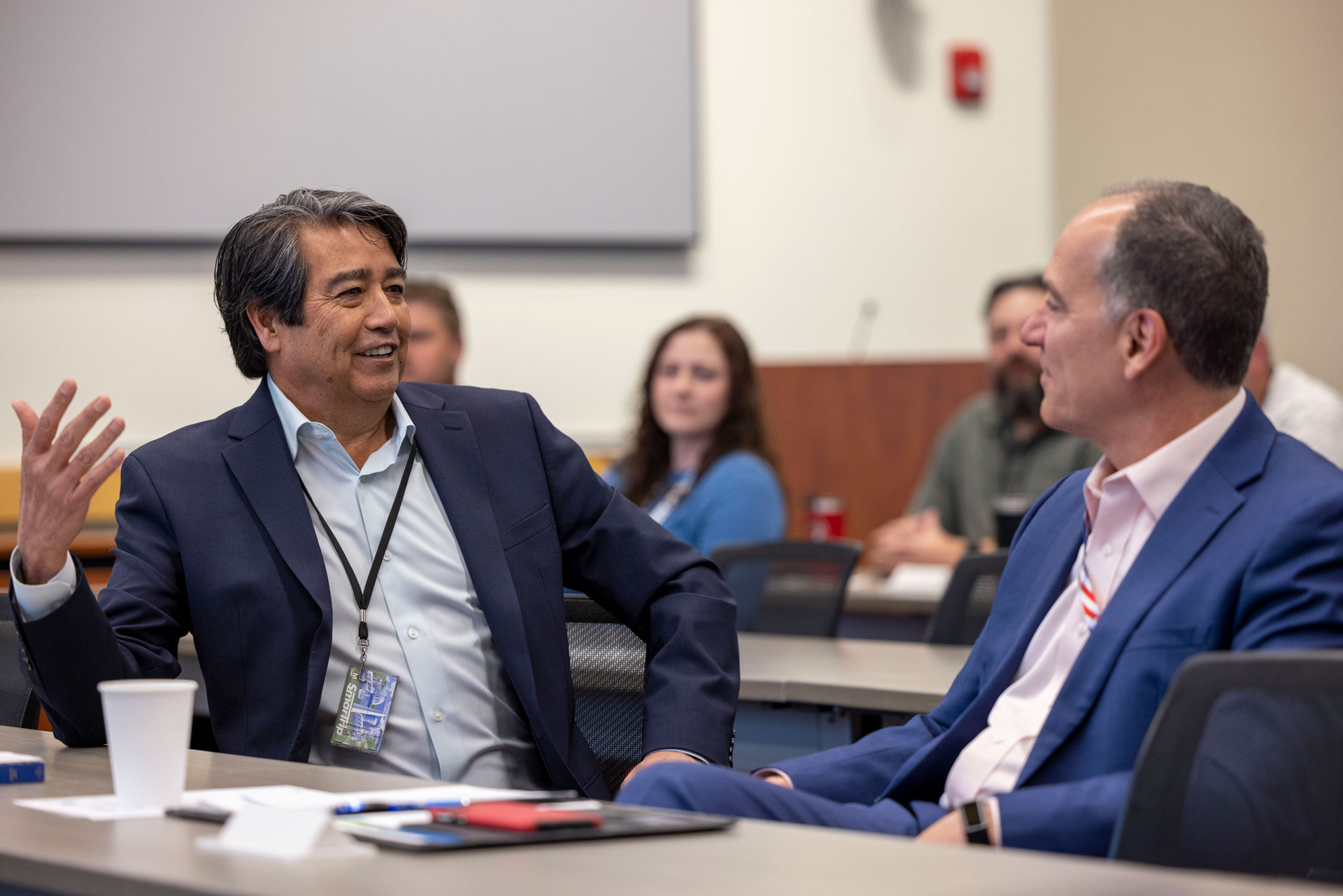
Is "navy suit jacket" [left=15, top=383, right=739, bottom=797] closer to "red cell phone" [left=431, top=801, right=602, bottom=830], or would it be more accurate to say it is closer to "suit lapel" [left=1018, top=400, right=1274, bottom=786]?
"suit lapel" [left=1018, top=400, right=1274, bottom=786]

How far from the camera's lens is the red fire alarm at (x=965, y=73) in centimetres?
685

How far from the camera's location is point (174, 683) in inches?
53.8

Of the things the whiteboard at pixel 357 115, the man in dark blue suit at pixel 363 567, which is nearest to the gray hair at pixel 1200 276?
the man in dark blue suit at pixel 363 567

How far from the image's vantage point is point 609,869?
1057mm

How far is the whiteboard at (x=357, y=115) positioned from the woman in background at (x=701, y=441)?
1.73 meters

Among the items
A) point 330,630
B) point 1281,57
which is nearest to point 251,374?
point 330,630

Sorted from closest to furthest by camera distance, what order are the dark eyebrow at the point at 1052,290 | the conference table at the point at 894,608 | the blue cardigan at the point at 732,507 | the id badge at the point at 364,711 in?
1. the dark eyebrow at the point at 1052,290
2. the id badge at the point at 364,711
3. the conference table at the point at 894,608
4. the blue cardigan at the point at 732,507

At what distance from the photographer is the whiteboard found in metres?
5.09

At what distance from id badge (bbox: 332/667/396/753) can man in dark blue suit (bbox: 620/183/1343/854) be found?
52 cm

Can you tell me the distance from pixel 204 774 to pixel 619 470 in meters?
2.86

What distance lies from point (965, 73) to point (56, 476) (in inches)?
232

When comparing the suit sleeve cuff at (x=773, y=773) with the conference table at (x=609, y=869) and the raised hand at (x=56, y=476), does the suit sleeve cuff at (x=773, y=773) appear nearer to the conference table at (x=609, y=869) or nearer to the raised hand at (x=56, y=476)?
the conference table at (x=609, y=869)

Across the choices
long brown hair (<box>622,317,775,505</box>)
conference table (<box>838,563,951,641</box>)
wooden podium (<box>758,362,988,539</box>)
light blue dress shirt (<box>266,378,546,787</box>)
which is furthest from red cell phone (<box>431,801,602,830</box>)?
wooden podium (<box>758,362,988,539</box>)

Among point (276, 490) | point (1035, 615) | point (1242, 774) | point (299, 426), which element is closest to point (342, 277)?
point (299, 426)
